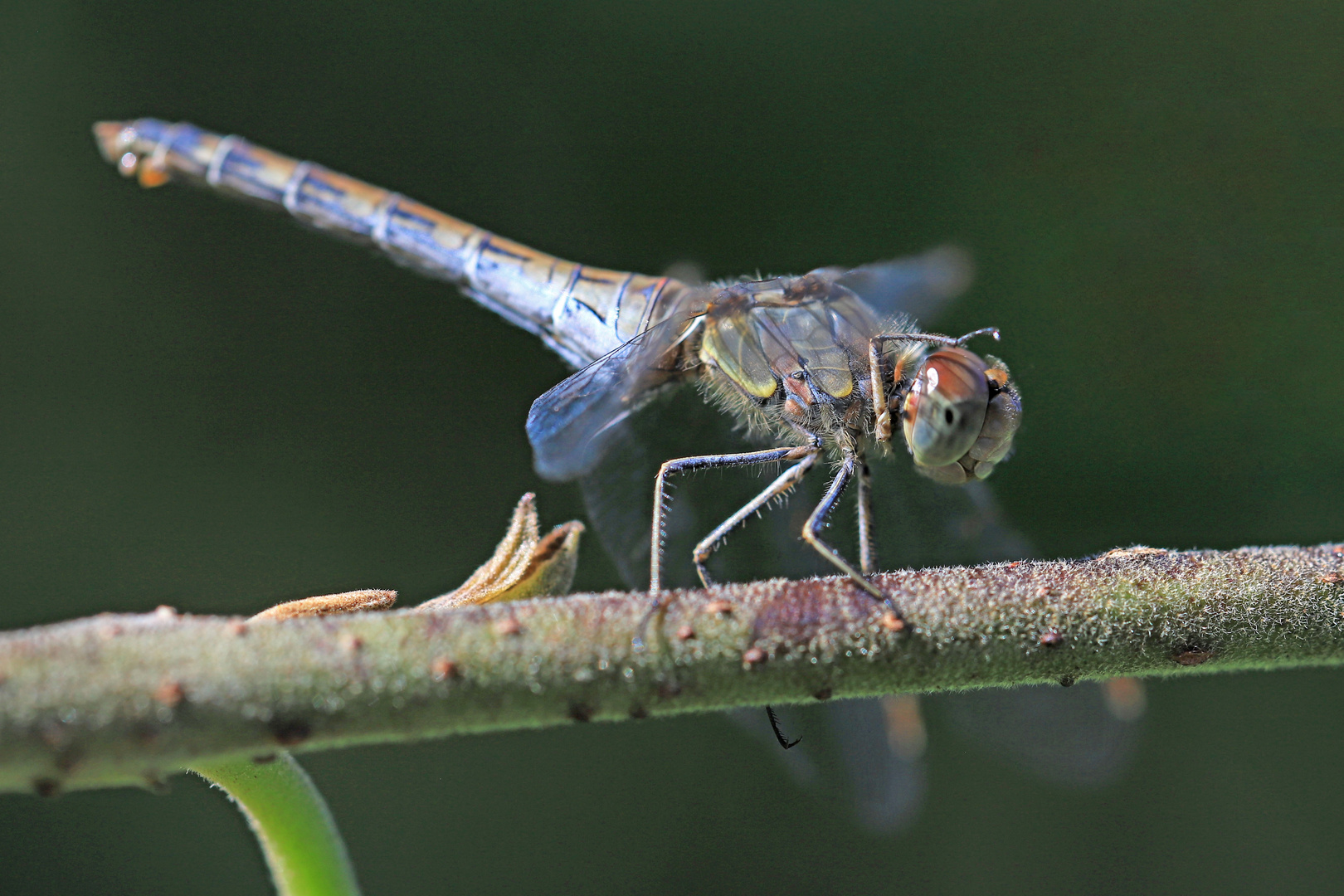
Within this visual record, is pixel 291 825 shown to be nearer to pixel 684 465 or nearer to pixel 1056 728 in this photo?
pixel 684 465

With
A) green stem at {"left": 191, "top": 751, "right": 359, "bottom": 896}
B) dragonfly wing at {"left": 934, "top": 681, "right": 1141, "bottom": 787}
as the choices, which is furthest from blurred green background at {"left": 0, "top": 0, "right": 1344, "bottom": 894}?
green stem at {"left": 191, "top": 751, "right": 359, "bottom": 896}

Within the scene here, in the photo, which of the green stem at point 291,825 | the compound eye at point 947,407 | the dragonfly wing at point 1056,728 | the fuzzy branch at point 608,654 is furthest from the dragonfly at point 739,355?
the dragonfly wing at point 1056,728

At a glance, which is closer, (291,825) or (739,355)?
(291,825)

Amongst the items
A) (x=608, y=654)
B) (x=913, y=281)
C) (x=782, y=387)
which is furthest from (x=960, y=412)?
(x=608, y=654)

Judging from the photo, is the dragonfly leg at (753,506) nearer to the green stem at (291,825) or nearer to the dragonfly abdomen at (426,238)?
the dragonfly abdomen at (426,238)

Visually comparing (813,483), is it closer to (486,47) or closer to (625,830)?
(625,830)

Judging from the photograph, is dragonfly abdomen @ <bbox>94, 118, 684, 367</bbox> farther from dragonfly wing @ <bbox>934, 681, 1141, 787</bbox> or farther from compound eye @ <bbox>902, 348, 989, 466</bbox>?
dragonfly wing @ <bbox>934, 681, 1141, 787</bbox>
